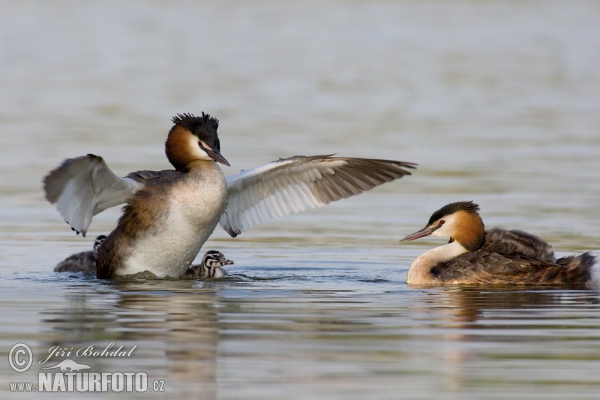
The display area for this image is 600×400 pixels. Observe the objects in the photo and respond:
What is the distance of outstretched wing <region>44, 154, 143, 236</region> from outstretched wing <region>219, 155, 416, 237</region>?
1067mm

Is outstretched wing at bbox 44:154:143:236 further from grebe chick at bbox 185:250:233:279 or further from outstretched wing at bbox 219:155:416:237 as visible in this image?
outstretched wing at bbox 219:155:416:237

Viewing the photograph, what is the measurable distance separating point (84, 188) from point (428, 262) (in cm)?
296

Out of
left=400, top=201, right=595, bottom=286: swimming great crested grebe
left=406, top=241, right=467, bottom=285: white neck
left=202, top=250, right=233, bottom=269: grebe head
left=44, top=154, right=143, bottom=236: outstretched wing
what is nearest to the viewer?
left=44, top=154, right=143, bottom=236: outstretched wing

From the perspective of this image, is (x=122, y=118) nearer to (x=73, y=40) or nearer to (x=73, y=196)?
(x=73, y=196)

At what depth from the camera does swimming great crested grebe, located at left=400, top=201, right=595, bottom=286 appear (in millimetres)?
10883

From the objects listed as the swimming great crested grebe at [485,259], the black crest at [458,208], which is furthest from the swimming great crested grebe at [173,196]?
the swimming great crested grebe at [485,259]

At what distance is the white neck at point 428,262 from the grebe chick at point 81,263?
2.85 m

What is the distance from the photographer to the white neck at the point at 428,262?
11.0 meters

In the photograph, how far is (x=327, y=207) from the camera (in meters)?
15.6

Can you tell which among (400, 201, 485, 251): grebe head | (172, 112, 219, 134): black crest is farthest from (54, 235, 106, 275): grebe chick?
(400, 201, 485, 251): grebe head

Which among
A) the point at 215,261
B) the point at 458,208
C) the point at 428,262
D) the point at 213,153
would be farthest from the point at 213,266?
the point at 458,208

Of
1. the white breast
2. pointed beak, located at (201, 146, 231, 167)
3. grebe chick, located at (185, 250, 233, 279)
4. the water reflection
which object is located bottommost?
the water reflection

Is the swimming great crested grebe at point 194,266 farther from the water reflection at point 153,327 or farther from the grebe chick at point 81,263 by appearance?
the water reflection at point 153,327

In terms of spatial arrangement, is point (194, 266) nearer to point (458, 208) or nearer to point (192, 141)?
point (192, 141)
